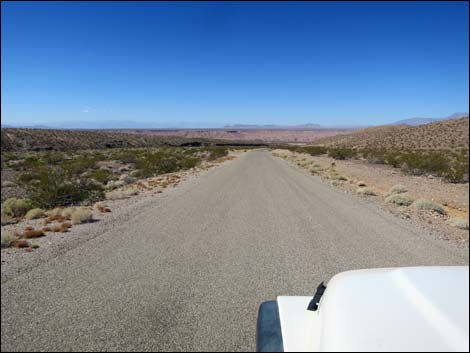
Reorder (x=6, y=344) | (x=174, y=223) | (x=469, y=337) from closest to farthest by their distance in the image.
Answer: (x=469, y=337), (x=6, y=344), (x=174, y=223)

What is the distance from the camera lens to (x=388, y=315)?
1813 mm

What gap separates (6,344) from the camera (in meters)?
3.30

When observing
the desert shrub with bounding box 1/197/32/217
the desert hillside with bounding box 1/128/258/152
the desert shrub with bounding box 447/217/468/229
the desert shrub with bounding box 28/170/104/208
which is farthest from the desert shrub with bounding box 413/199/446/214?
the desert hillside with bounding box 1/128/258/152

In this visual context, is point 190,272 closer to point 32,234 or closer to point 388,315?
point 388,315

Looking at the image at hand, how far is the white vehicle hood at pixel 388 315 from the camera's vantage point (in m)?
1.64

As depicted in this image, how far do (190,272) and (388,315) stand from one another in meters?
3.93

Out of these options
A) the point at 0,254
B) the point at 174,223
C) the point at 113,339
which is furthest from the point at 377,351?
the point at 174,223

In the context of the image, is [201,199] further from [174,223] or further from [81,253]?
[81,253]

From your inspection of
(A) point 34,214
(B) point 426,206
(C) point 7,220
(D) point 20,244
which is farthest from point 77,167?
(B) point 426,206

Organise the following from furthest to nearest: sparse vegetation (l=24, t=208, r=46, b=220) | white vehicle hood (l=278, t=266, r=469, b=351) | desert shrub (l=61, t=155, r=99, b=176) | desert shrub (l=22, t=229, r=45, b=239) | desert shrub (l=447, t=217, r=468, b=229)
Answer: desert shrub (l=61, t=155, r=99, b=176)
sparse vegetation (l=24, t=208, r=46, b=220)
desert shrub (l=447, t=217, r=468, b=229)
desert shrub (l=22, t=229, r=45, b=239)
white vehicle hood (l=278, t=266, r=469, b=351)

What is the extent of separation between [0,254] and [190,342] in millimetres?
4601

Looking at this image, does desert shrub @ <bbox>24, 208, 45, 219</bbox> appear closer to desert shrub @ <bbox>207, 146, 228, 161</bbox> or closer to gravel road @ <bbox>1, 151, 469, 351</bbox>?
gravel road @ <bbox>1, 151, 469, 351</bbox>

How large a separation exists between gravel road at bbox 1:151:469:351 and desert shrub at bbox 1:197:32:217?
157 inches

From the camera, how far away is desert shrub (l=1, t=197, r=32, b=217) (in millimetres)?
10070
